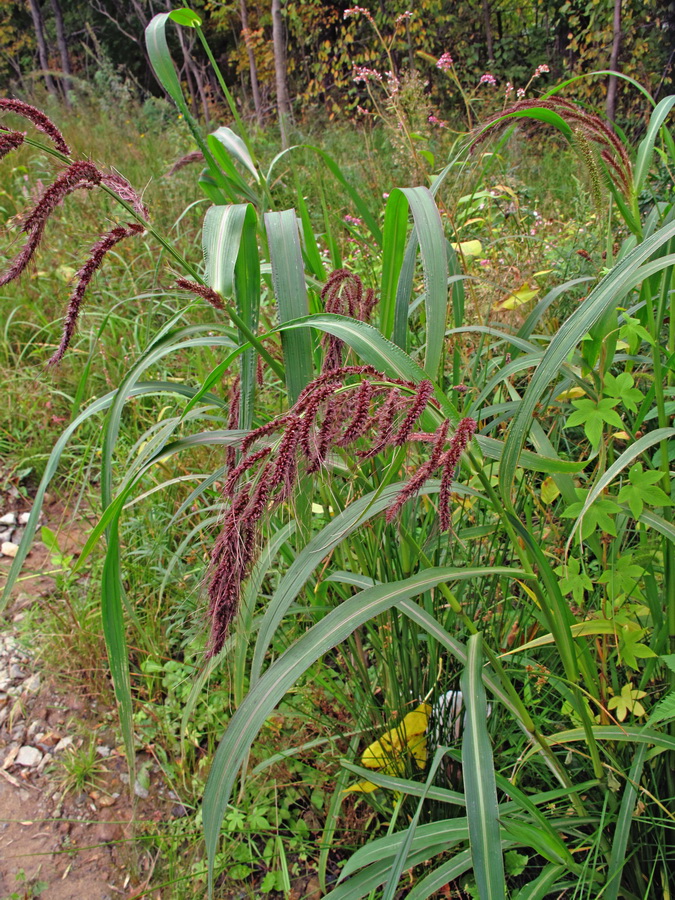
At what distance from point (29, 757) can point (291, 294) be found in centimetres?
162

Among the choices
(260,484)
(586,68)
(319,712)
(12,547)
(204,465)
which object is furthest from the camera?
(586,68)

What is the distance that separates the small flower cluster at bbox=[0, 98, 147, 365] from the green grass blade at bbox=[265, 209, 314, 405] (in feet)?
0.62

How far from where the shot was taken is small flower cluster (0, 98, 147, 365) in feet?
2.30

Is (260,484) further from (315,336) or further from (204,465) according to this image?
(204,465)

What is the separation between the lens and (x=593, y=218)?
8.60ft

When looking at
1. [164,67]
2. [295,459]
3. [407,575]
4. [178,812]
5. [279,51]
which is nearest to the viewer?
[295,459]

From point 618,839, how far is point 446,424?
2.52 ft

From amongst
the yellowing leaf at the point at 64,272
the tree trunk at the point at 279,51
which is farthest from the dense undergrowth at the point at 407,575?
the tree trunk at the point at 279,51

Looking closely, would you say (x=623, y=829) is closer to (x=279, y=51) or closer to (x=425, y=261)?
(x=425, y=261)

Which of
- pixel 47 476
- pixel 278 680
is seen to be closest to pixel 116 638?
pixel 278 680

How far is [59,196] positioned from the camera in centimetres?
71

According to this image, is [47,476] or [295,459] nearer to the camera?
[295,459]

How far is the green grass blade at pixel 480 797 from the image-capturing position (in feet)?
2.49

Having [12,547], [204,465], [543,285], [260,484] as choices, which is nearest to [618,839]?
[260,484]
